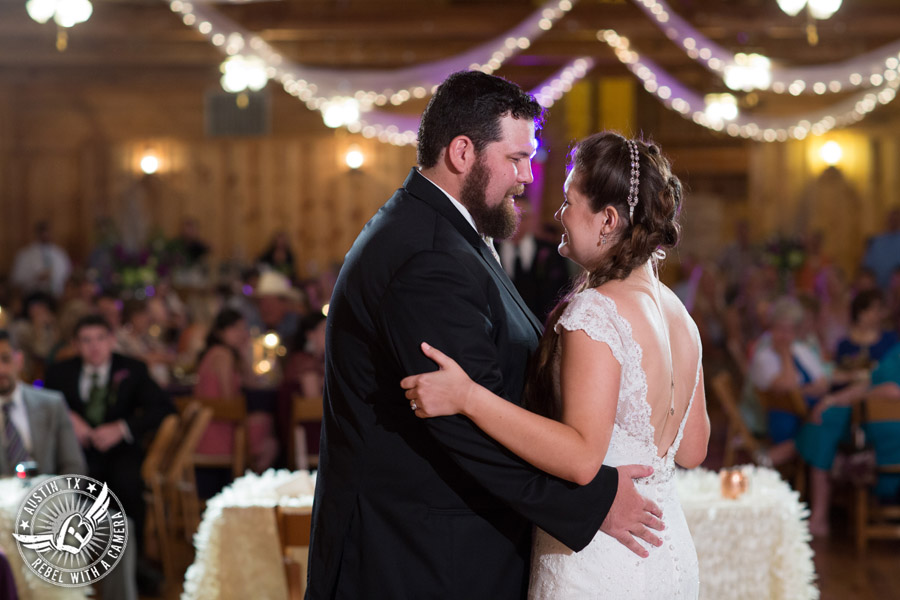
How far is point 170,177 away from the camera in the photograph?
1348cm

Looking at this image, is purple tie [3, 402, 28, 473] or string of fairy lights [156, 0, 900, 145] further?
string of fairy lights [156, 0, 900, 145]

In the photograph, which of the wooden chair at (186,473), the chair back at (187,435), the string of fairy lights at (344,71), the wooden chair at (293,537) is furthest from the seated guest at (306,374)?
the wooden chair at (293,537)

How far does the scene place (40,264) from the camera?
12320 millimetres

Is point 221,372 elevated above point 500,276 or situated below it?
below

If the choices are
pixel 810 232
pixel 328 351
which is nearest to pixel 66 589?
pixel 328 351

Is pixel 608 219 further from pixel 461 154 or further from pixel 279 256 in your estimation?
pixel 279 256

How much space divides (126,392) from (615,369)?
374 centimetres

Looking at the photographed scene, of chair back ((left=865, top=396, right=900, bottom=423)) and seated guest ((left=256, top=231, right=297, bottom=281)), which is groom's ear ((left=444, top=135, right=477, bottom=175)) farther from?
seated guest ((left=256, top=231, right=297, bottom=281))

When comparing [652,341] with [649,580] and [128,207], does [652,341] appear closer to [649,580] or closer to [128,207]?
[649,580]

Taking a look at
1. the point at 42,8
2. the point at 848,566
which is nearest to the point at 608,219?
the point at 848,566

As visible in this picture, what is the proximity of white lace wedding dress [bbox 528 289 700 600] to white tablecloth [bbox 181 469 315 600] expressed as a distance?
4.35ft

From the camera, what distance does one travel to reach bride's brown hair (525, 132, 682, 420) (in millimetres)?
1982

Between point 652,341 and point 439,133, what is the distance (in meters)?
0.57

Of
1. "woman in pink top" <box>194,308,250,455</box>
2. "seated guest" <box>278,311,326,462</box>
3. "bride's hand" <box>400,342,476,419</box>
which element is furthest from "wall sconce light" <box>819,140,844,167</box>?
"bride's hand" <box>400,342,476,419</box>
